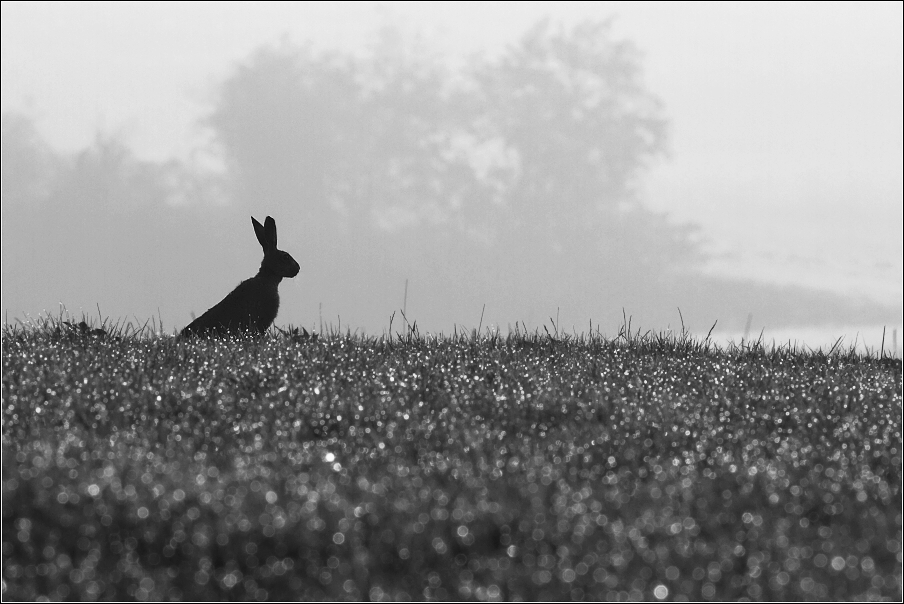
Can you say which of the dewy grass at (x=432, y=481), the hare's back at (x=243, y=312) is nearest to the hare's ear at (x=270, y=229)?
the hare's back at (x=243, y=312)

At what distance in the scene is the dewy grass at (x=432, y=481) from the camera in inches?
168

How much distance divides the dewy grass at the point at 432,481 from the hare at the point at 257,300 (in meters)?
1.99

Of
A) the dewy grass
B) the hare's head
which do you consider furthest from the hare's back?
the dewy grass

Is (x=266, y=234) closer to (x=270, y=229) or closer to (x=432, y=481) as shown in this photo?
(x=270, y=229)

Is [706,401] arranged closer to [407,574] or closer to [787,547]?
[787,547]

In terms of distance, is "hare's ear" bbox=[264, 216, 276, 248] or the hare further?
"hare's ear" bbox=[264, 216, 276, 248]

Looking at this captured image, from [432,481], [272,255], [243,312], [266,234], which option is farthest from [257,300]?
[432,481]

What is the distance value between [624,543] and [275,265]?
25.1 ft

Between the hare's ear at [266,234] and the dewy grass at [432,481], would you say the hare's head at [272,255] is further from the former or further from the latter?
the dewy grass at [432,481]

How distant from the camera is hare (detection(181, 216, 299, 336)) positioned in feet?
34.6

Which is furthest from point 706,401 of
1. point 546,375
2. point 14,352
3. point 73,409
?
point 14,352

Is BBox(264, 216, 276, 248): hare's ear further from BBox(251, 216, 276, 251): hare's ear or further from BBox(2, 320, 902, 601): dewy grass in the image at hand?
BBox(2, 320, 902, 601): dewy grass

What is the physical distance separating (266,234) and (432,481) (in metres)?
6.73

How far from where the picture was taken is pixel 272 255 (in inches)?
441
